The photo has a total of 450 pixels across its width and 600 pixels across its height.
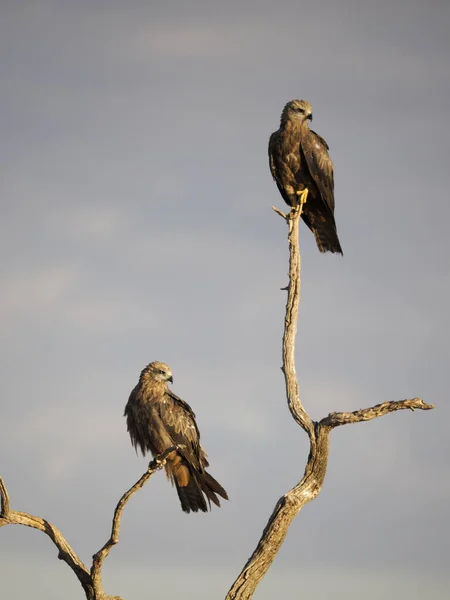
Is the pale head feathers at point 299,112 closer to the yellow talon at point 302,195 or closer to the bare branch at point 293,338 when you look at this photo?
the yellow talon at point 302,195

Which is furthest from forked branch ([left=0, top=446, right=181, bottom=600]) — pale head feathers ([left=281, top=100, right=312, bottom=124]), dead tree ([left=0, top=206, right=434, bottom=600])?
pale head feathers ([left=281, top=100, right=312, bottom=124])

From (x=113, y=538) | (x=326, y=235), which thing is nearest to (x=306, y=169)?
(x=326, y=235)

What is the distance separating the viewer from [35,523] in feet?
36.5

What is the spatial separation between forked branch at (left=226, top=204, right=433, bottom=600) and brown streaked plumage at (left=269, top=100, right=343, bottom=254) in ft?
7.53

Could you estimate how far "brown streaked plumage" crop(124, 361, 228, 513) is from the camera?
13.0 m

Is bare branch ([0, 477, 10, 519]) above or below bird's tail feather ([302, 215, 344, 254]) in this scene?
below

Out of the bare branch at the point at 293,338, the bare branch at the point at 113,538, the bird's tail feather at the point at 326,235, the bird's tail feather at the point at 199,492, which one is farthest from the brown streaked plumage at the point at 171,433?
the bird's tail feather at the point at 326,235

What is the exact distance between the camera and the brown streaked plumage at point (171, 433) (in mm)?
13031

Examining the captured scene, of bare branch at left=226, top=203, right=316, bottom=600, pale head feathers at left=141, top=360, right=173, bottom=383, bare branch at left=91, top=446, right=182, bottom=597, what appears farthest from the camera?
pale head feathers at left=141, top=360, right=173, bottom=383

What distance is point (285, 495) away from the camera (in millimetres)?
11828

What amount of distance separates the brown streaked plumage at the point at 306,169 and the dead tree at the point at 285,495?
210 cm

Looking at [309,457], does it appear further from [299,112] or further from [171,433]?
[299,112]

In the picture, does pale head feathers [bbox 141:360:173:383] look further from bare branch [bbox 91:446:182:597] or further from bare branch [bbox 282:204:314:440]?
bare branch [bbox 91:446:182:597]

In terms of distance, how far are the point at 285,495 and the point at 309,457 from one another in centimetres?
65
